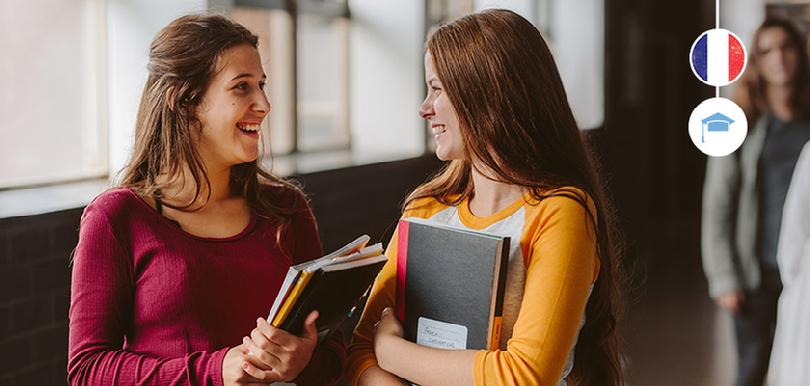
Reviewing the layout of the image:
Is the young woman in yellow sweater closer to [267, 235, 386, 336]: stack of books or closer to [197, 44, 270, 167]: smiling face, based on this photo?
[267, 235, 386, 336]: stack of books

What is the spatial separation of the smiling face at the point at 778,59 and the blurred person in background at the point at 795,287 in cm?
23

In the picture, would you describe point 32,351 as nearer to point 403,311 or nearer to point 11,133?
point 11,133

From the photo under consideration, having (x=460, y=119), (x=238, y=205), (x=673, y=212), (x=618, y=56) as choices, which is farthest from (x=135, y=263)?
(x=618, y=56)

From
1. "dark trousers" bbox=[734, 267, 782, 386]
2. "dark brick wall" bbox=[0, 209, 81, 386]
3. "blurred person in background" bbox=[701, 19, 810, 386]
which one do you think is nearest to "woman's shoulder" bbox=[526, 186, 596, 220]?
"blurred person in background" bbox=[701, 19, 810, 386]

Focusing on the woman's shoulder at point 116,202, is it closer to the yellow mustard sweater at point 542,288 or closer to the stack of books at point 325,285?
the stack of books at point 325,285

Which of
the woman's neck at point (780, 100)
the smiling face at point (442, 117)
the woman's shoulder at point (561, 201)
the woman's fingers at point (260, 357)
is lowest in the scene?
the woman's fingers at point (260, 357)

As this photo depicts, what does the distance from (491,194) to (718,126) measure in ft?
4.24

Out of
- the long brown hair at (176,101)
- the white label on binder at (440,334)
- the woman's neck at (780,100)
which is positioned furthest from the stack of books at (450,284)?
the woman's neck at (780,100)

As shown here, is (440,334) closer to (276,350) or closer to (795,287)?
(276,350)

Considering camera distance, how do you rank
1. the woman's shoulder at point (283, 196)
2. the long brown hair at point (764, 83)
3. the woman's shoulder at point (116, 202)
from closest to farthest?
the woman's shoulder at point (116, 202), the woman's shoulder at point (283, 196), the long brown hair at point (764, 83)

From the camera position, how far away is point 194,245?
169 cm

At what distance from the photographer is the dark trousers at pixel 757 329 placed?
3.08 metres

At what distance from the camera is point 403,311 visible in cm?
157

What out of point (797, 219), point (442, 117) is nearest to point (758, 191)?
point (797, 219)
